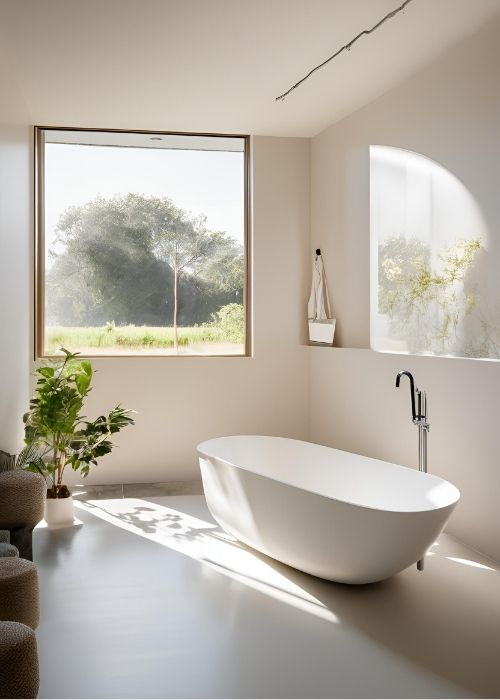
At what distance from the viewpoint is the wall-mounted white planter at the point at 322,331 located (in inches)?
219

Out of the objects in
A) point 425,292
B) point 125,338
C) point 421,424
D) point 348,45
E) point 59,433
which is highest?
point 348,45

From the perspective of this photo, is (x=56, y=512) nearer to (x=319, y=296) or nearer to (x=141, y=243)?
(x=141, y=243)

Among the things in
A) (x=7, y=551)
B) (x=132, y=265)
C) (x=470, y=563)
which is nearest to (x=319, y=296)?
(x=132, y=265)

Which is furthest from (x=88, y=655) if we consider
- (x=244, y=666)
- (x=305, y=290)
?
(x=305, y=290)

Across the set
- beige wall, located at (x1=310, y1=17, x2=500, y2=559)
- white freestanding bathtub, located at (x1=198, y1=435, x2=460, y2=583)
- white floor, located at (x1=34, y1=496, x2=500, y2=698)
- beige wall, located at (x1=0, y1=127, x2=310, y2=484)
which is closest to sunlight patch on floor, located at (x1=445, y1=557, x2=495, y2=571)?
white floor, located at (x1=34, y1=496, x2=500, y2=698)

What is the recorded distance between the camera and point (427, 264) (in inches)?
172

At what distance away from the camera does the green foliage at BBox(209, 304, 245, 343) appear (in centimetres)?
593

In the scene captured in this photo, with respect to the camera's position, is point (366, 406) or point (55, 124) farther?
point (55, 124)

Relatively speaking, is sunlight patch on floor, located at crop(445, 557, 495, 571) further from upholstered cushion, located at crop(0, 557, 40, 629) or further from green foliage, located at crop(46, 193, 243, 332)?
green foliage, located at crop(46, 193, 243, 332)

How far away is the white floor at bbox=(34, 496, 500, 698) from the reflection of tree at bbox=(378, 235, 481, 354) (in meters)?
1.25

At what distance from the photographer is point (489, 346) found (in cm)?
377

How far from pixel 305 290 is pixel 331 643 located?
142 inches

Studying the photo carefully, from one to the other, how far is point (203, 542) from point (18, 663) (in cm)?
210

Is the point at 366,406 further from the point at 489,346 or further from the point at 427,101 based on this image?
the point at 427,101
